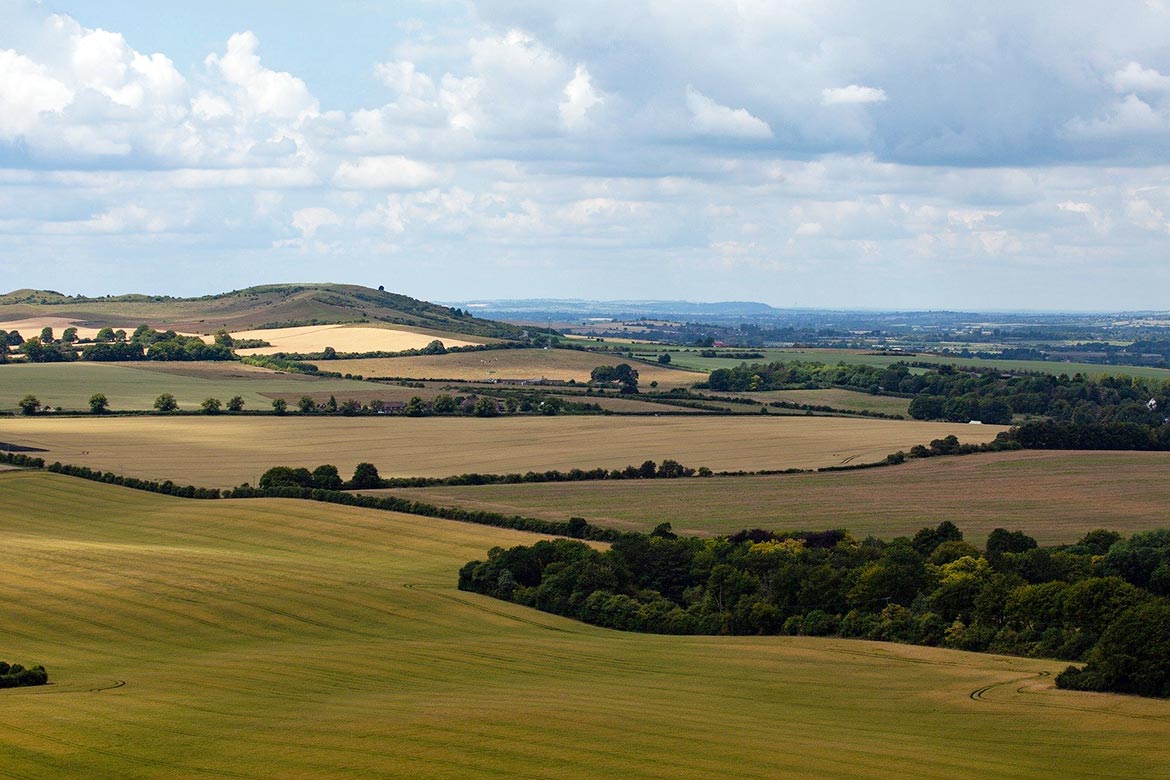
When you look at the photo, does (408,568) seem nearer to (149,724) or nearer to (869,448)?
(149,724)

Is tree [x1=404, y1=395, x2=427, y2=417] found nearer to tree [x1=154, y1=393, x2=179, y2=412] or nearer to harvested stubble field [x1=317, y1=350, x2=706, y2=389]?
tree [x1=154, y1=393, x2=179, y2=412]

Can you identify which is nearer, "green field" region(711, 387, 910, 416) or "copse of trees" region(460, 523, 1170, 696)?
"copse of trees" region(460, 523, 1170, 696)

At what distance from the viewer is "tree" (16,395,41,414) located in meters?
135

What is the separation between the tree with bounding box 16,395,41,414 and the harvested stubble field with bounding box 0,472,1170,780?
61155mm

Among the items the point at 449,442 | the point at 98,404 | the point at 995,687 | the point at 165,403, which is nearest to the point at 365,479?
the point at 449,442

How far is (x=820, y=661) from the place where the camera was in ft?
188

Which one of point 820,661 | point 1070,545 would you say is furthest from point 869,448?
point 820,661

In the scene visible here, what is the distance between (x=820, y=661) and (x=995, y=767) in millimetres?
17922

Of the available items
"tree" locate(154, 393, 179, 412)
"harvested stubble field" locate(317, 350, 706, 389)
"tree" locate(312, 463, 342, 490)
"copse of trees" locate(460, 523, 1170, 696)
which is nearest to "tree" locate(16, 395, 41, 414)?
"tree" locate(154, 393, 179, 412)

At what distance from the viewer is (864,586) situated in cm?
6619

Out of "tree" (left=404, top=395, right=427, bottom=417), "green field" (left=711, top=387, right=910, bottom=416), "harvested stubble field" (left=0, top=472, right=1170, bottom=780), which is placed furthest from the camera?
"green field" (left=711, top=387, right=910, bottom=416)

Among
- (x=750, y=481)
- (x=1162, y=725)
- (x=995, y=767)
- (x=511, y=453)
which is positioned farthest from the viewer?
(x=511, y=453)

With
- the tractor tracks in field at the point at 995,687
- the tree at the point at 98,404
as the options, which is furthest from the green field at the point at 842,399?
the tractor tracks in field at the point at 995,687

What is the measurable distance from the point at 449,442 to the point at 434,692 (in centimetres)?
7608
